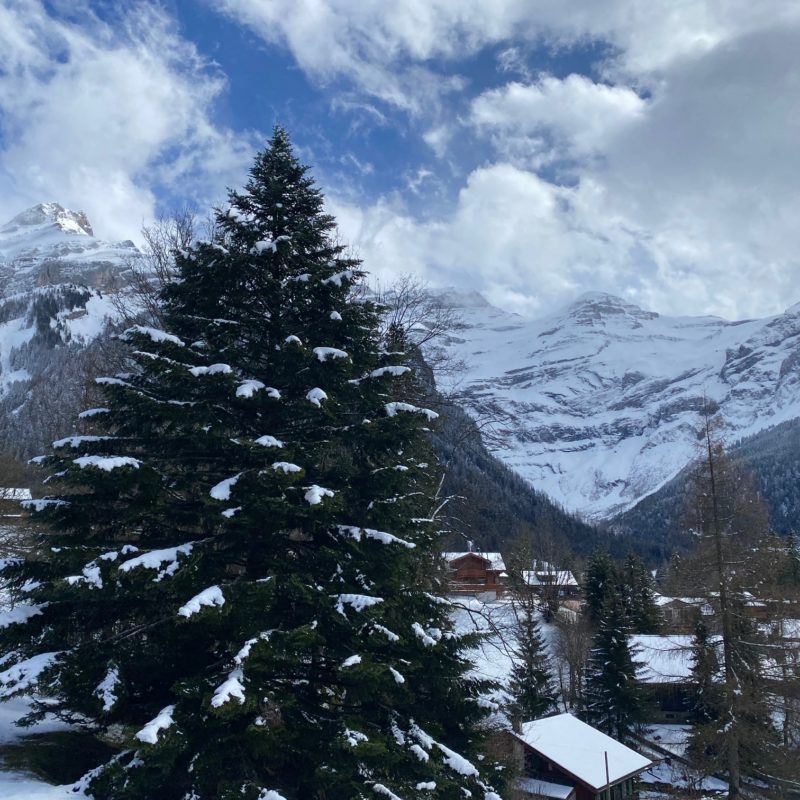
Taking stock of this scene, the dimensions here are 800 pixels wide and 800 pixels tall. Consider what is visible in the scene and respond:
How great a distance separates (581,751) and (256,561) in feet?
91.7

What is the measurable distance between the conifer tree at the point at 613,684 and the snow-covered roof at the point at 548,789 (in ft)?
30.6

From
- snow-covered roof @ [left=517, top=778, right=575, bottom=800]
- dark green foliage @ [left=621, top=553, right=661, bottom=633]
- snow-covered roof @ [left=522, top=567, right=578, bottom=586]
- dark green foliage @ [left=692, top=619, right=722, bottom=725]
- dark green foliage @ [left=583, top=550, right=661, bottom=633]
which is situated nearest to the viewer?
dark green foliage @ [left=692, top=619, right=722, bottom=725]

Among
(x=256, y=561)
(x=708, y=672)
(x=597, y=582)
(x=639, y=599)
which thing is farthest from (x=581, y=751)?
(x=256, y=561)

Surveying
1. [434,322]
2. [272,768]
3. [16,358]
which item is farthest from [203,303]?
[16,358]

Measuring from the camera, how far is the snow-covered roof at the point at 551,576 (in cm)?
6056

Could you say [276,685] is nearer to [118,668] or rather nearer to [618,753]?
[118,668]

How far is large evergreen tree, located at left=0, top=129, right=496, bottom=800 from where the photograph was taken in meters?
6.20

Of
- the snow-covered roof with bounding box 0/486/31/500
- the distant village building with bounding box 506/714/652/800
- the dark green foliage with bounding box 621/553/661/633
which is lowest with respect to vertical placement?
the distant village building with bounding box 506/714/652/800

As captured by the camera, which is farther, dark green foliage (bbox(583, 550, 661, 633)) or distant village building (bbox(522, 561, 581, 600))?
distant village building (bbox(522, 561, 581, 600))

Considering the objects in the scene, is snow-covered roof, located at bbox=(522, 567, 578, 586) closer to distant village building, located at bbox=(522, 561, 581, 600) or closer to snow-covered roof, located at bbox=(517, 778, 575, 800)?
distant village building, located at bbox=(522, 561, 581, 600)

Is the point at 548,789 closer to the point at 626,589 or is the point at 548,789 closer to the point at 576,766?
the point at 576,766

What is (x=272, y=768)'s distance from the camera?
6.74 metres

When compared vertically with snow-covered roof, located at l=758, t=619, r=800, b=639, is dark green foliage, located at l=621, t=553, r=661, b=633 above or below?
above

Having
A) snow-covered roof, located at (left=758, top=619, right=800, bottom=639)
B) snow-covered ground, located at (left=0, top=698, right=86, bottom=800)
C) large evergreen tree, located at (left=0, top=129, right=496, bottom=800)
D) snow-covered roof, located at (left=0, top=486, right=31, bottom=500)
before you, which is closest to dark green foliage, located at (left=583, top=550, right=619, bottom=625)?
snow-covered roof, located at (left=758, top=619, right=800, bottom=639)
